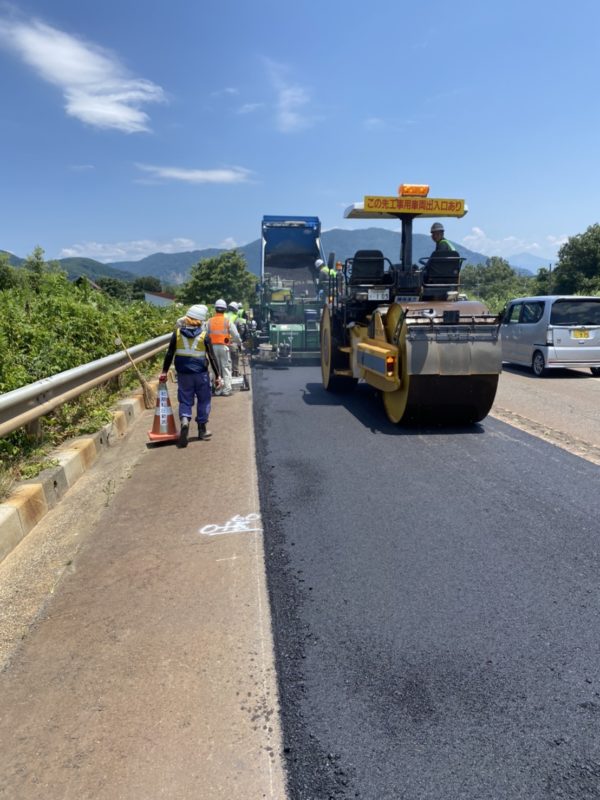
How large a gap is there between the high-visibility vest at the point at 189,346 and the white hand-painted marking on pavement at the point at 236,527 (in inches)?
118

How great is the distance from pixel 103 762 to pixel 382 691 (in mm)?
1150

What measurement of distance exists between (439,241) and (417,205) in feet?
2.00

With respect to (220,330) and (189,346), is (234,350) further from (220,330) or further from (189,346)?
(189,346)

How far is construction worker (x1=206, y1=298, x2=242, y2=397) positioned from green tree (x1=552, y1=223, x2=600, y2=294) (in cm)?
3416

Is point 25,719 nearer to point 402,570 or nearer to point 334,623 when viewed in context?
point 334,623

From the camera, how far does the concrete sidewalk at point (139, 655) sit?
2.11m

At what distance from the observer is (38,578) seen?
3564mm

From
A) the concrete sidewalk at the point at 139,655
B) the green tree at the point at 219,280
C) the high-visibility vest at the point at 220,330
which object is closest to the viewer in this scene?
the concrete sidewalk at the point at 139,655

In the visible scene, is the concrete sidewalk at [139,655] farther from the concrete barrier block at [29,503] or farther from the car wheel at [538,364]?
the car wheel at [538,364]

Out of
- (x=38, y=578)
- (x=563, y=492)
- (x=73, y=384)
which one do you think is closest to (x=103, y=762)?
(x=38, y=578)

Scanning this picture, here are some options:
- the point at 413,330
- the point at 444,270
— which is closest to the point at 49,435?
the point at 413,330

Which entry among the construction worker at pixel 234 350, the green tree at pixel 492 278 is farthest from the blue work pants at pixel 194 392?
the green tree at pixel 492 278

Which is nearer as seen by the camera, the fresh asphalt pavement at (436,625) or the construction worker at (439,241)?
the fresh asphalt pavement at (436,625)

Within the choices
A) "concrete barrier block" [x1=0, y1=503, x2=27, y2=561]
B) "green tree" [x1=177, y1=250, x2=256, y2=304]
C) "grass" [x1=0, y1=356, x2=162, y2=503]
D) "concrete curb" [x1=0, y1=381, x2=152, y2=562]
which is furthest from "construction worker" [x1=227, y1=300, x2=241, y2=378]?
"green tree" [x1=177, y1=250, x2=256, y2=304]
